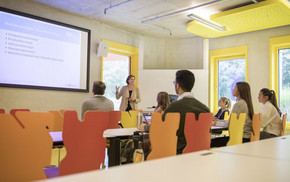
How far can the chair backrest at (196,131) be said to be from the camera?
6.85 ft

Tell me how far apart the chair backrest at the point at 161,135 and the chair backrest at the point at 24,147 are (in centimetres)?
87

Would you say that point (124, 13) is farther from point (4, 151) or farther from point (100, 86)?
point (4, 151)

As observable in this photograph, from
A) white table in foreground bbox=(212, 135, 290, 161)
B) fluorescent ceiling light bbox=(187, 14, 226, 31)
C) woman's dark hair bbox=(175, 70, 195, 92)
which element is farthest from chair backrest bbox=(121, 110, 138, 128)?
fluorescent ceiling light bbox=(187, 14, 226, 31)

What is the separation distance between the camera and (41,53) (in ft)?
18.3

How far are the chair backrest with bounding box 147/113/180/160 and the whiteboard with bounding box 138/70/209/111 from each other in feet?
17.6

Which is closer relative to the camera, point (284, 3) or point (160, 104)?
point (160, 104)

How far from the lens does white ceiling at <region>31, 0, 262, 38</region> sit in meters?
5.42

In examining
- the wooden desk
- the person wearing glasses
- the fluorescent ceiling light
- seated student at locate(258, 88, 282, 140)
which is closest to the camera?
the wooden desk

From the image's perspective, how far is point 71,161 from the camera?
1636 millimetres

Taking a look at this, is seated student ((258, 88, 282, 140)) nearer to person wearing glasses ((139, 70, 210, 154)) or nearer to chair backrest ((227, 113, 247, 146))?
chair backrest ((227, 113, 247, 146))

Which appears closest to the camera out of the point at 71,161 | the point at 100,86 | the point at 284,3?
the point at 71,161

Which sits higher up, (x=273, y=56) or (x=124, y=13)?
(x=124, y=13)

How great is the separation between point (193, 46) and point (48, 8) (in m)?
4.29

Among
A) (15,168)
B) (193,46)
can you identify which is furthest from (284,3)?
(15,168)
